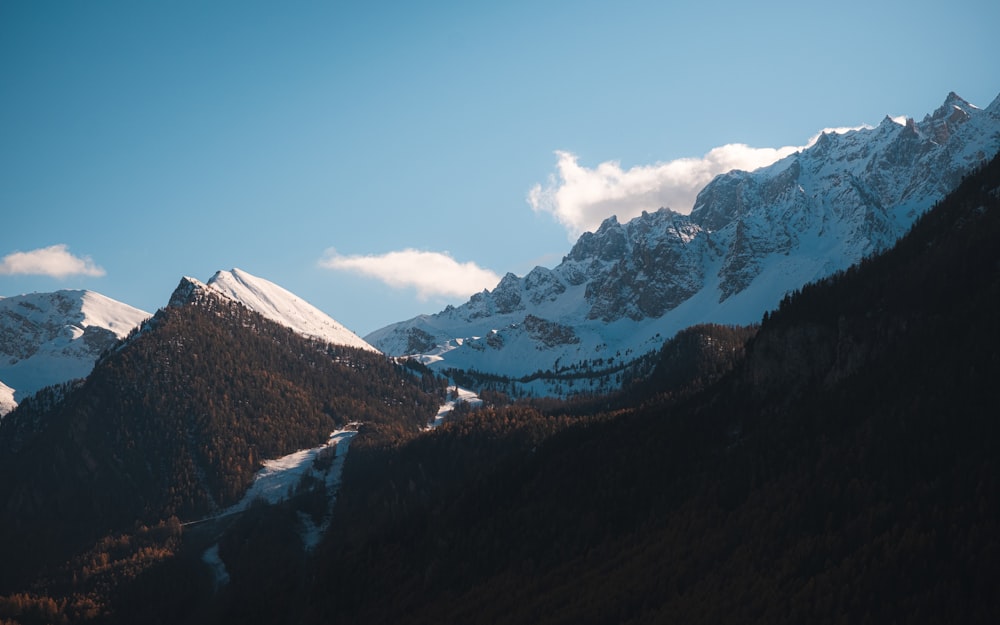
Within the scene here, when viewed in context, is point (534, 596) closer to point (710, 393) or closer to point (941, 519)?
point (941, 519)

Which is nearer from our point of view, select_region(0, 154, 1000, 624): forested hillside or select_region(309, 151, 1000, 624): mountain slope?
select_region(309, 151, 1000, 624): mountain slope

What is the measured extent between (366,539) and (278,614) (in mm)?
22038

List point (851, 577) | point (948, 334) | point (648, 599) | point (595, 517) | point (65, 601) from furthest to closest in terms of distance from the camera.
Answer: point (65, 601)
point (595, 517)
point (948, 334)
point (648, 599)
point (851, 577)

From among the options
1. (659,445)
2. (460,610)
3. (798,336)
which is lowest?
(460,610)

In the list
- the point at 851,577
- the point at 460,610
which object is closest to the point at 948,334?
the point at 851,577

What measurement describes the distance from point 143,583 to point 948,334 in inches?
5982

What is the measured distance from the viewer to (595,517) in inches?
4481

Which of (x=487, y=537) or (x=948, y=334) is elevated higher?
(x=948, y=334)

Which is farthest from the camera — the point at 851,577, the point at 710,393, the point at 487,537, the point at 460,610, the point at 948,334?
the point at 710,393

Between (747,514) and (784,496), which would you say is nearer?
(784,496)

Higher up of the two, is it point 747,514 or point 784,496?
point 784,496

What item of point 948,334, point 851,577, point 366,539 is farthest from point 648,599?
point 366,539

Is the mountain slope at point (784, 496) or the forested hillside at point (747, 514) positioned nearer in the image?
the mountain slope at point (784, 496)

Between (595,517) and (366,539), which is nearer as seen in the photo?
(595,517)
